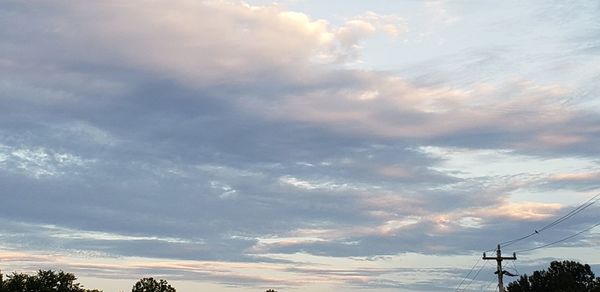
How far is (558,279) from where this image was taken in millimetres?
161375

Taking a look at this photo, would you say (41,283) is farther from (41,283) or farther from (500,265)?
(500,265)

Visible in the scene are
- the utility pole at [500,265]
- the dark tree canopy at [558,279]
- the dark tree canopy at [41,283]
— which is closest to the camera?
the utility pole at [500,265]

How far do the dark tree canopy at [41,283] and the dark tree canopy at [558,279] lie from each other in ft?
323

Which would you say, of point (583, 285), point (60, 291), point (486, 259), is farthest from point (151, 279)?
point (583, 285)

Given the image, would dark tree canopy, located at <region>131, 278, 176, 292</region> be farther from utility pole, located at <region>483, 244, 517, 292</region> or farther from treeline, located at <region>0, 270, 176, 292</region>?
utility pole, located at <region>483, 244, 517, 292</region>

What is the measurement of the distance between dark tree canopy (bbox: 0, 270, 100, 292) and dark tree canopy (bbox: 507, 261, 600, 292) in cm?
9854

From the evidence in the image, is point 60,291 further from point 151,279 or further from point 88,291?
point 151,279

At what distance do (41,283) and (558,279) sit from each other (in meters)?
106

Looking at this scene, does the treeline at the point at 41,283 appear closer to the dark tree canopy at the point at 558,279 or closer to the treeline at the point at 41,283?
the treeline at the point at 41,283

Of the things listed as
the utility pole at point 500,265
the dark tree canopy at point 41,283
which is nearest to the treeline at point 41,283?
the dark tree canopy at point 41,283

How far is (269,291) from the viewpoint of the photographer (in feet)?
582

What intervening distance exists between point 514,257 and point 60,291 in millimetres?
76736

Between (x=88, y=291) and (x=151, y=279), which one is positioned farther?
(x=151, y=279)

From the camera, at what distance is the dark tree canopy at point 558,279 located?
160m
